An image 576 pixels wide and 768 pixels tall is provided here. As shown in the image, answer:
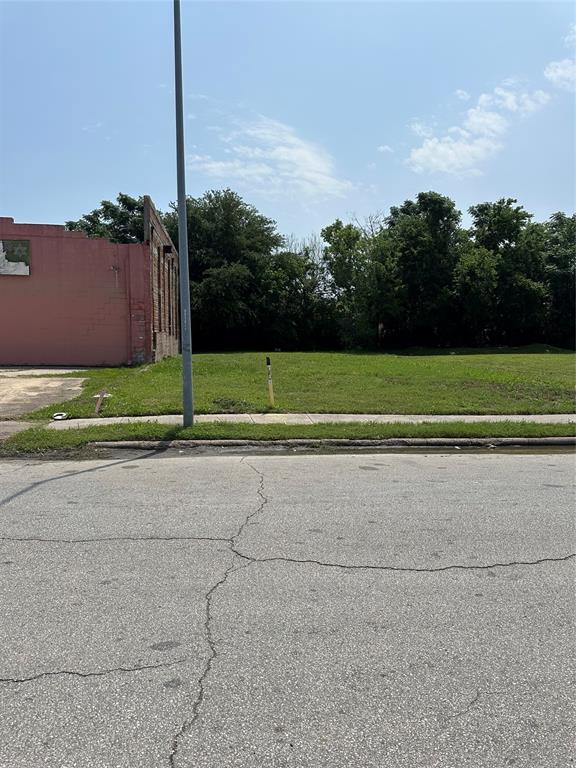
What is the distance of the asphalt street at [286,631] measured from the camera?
2518mm

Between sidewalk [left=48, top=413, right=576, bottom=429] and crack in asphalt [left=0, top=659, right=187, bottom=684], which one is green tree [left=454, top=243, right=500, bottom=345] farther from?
crack in asphalt [left=0, top=659, right=187, bottom=684]

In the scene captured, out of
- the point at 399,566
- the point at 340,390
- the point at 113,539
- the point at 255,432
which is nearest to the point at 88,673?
the point at 113,539

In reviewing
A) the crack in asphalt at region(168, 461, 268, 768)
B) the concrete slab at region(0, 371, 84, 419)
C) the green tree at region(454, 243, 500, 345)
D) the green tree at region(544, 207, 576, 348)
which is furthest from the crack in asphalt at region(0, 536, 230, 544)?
the green tree at region(544, 207, 576, 348)

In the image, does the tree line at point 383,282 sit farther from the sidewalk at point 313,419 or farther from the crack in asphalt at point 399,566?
the crack in asphalt at point 399,566

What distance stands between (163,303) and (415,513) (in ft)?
84.3

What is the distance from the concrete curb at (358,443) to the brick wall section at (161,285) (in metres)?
15.9

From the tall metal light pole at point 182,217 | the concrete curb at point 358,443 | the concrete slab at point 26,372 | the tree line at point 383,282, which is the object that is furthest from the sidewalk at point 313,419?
the tree line at point 383,282

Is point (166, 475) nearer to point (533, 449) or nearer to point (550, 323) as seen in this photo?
point (533, 449)

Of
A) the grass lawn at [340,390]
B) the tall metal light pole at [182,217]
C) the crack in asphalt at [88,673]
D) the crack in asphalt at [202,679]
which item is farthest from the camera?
the grass lawn at [340,390]

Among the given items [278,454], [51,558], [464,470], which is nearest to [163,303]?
[278,454]

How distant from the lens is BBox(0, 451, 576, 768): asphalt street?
2.52 metres

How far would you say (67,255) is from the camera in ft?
78.9

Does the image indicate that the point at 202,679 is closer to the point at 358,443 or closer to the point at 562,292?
the point at 358,443

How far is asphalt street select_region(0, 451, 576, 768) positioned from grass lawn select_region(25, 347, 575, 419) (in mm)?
6608
